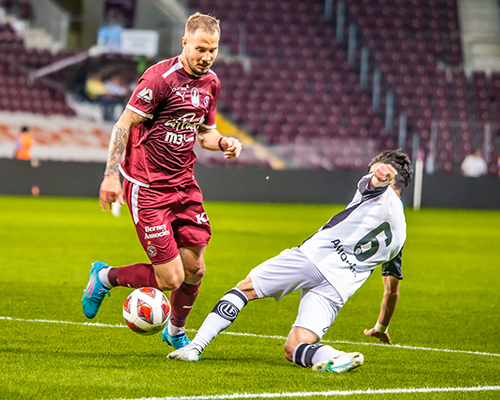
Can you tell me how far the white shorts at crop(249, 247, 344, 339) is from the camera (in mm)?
4684

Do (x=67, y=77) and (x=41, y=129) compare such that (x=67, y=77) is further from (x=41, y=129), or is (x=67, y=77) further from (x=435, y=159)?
(x=435, y=159)

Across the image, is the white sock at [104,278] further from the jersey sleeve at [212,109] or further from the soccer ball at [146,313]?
the jersey sleeve at [212,109]

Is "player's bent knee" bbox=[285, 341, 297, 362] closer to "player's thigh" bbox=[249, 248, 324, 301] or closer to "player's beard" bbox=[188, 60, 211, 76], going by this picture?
"player's thigh" bbox=[249, 248, 324, 301]

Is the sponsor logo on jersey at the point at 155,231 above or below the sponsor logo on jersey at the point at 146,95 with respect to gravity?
below

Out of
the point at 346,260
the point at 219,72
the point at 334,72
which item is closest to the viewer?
the point at 346,260

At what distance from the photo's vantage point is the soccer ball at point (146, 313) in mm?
4852

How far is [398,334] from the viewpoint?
242 inches

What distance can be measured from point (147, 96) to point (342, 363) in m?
2.03

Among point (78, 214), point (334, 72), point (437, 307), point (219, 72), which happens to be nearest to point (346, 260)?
point (437, 307)

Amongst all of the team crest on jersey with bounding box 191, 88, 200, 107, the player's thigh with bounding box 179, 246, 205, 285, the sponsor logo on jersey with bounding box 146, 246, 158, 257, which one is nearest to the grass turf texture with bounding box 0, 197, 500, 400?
the player's thigh with bounding box 179, 246, 205, 285

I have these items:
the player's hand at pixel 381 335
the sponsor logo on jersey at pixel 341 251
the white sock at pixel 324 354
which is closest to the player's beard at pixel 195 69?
the sponsor logo on jersey at pixel 341 251

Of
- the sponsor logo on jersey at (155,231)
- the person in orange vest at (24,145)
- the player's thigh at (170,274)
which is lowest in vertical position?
the person in orange vest at (24,145)

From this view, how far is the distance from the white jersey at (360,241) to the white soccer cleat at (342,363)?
0.48m

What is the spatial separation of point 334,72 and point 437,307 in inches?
851
